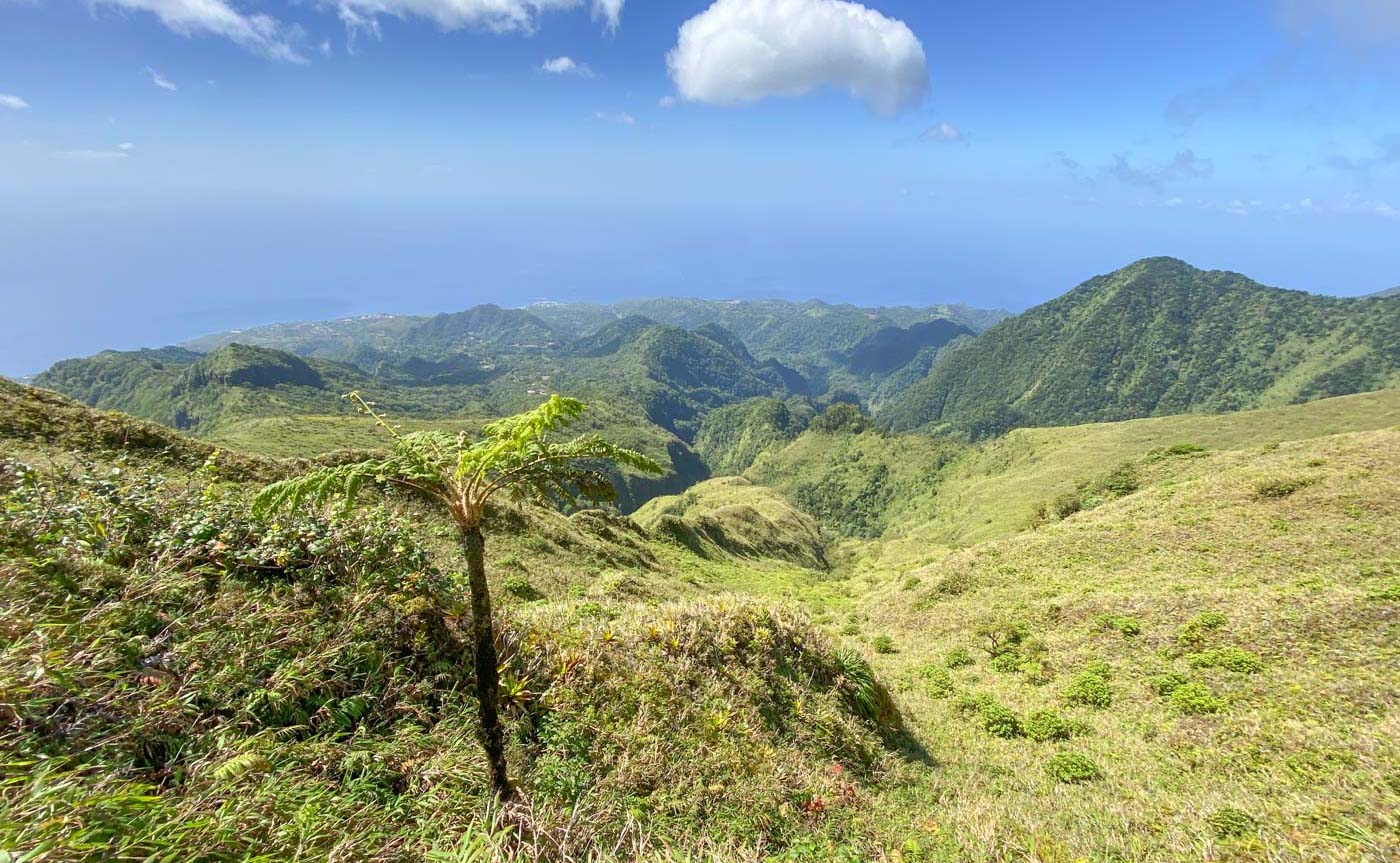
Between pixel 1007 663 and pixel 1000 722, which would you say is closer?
pixel 1000 722

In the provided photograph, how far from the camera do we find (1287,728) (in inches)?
386

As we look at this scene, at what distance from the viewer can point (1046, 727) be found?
11891 mm

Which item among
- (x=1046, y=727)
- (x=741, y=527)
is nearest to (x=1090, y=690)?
(x=1046, y=727)

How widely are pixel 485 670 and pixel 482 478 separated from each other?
6.54ft

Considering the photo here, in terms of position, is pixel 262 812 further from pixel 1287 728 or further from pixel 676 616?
pixel 1287 728

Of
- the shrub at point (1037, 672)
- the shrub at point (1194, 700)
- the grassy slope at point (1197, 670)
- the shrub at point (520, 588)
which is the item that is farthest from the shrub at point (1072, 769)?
the shrub at point (520, 588)

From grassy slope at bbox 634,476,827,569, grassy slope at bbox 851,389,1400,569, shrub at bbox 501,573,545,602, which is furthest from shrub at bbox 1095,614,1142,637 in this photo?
grassy slope at bbox 851,389,1400,569

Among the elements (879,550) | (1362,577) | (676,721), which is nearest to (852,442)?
(879,550)

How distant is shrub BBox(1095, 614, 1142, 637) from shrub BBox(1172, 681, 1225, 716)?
3.30 metres

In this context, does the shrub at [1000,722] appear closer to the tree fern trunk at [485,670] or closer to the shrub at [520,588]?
the tree fern trunk at [485,670]

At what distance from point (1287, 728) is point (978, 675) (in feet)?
22.5

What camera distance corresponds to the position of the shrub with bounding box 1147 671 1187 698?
41.1ft

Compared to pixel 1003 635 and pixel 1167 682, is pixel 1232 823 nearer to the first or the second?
pixel 1167 682

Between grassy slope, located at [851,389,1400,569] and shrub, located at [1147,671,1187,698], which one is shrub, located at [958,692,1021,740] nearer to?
shrub, located at [1147,671,1187,698]
